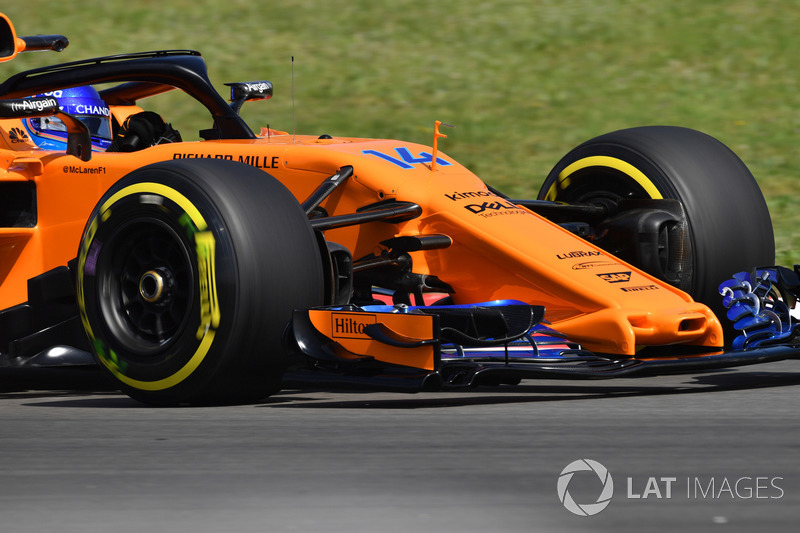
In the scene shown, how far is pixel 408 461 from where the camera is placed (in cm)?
464

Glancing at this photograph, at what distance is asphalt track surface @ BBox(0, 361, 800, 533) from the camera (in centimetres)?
386

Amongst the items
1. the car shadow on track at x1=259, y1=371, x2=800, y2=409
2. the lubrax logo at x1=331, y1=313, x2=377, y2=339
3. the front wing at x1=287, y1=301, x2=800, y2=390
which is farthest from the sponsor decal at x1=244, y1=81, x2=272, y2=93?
the lubrax logo at x1=331, y1=313, x2=377, y2=339

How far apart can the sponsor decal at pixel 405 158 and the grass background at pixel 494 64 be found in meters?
7.64

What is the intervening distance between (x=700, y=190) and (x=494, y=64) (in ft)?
39.2

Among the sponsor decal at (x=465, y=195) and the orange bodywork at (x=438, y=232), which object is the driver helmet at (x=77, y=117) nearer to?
the orange bodywork at (x=438, y=232)

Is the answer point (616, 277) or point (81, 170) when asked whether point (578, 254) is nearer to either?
point (616, 277)

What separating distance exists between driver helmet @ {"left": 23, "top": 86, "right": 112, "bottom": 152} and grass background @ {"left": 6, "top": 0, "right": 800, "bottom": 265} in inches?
284

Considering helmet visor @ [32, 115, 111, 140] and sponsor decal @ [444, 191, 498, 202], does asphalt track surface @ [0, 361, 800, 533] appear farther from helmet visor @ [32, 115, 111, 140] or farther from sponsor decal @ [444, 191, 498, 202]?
helmet visor @ [32, 115, 111, 140]

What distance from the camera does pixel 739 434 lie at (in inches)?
199

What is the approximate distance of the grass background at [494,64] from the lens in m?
16.9

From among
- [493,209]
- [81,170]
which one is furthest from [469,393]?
[81,170]

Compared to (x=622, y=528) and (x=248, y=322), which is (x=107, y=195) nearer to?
(x=248, y=322)

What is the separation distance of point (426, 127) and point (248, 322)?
11.6m

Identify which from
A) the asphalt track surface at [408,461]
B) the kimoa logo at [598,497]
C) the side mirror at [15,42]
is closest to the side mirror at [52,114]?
the side mirror at [15,42]
